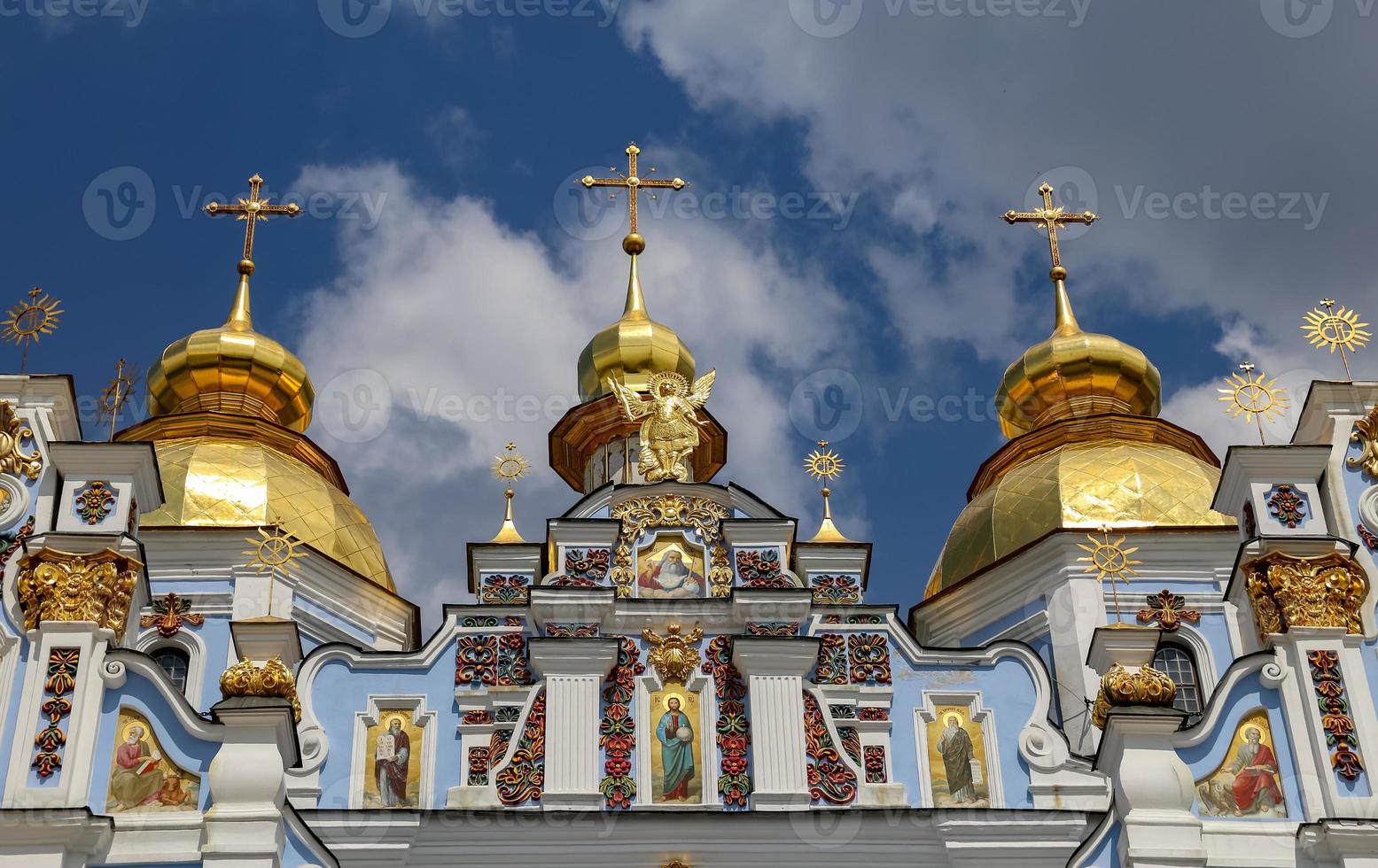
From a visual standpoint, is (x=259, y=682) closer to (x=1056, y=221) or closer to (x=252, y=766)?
(x=252, y=766)

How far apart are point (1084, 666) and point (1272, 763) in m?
4.86

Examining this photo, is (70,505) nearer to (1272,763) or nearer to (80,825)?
(80,825)

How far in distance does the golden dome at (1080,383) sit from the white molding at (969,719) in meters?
8.02

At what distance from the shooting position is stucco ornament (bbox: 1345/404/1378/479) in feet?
55.1

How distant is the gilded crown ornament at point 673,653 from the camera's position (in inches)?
675

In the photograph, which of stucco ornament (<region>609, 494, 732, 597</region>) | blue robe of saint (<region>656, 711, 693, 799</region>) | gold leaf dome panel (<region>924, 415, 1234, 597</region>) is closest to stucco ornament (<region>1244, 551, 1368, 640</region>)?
stucco ornament (<region>609, 494, 732, 597</region>)

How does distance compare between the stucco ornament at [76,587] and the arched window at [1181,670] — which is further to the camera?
the arched window at [1181,670]

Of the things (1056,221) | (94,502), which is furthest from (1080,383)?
(94,502)

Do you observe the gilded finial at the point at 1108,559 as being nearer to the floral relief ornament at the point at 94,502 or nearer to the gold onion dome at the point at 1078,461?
the gold onion dome at the point at 1078,461

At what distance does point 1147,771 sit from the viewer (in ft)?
49.5

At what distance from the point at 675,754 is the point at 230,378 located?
414 inches

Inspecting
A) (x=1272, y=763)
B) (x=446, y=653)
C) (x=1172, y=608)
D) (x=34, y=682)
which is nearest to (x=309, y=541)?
(x=446, y=653)

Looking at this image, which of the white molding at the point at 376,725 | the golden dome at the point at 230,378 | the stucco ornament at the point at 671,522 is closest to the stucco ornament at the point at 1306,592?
the stucco ornament at the point at 671,522

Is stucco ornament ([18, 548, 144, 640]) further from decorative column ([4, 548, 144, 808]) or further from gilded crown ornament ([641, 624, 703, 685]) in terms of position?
gilded crown ornament ([641, 624, 703, 685])
